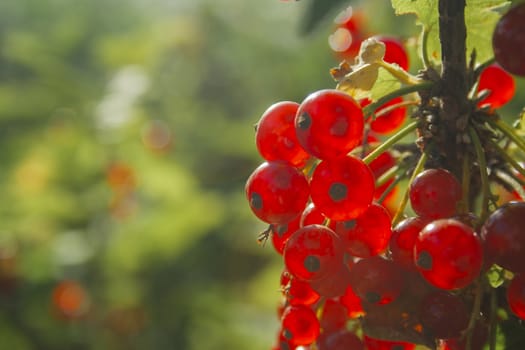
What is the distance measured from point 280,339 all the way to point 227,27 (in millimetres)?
6384

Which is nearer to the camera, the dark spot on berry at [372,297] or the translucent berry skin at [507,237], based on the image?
the translucent berry skin at [507,237]

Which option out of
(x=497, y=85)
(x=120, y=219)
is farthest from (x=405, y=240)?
(x=120, y=219)

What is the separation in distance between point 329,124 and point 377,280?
0.26 m

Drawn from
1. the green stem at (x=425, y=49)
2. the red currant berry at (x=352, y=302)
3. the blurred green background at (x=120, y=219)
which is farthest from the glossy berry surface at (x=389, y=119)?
the blurred green background at (x=120, y=219)

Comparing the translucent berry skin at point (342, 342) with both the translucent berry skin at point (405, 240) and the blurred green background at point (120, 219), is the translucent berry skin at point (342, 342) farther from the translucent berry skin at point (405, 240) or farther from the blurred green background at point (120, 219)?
the blurred green background at point (120, 219)

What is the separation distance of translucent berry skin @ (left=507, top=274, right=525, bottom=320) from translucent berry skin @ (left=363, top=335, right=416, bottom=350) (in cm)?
22

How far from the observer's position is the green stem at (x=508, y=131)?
116 centimetres

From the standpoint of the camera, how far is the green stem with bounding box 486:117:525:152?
1.16m

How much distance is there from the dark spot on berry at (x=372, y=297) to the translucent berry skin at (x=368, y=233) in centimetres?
7

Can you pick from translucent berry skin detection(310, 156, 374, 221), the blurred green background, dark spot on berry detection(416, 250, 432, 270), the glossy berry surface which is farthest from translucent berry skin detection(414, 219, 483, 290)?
the blurred green background

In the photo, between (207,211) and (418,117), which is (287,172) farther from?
(207,211)

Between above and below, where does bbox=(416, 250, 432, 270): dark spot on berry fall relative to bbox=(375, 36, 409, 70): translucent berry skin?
below

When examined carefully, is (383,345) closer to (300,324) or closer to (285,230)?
(300,324)

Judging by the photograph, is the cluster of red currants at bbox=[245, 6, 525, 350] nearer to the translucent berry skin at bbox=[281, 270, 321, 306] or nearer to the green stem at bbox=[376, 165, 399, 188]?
the translucent berry skin at bbox=[281, 270, 321, 306]
